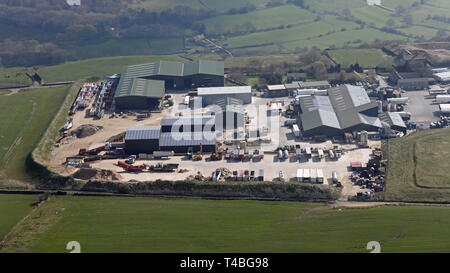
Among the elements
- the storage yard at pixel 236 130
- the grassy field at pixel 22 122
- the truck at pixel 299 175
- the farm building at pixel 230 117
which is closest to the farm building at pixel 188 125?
the storage yard at pixel 236 130

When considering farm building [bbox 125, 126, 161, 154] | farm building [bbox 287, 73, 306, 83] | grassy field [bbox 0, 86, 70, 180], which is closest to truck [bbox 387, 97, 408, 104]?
farm building [bbox 287, 73, 306, 83]

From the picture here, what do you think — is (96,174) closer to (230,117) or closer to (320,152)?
(230,117)

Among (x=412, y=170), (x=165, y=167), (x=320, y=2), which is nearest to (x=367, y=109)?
(x=412, y=170)

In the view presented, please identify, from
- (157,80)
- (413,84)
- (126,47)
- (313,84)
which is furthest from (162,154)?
(126,47)

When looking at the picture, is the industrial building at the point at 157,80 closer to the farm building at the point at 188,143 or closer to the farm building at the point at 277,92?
the farm building at the point at 277,92

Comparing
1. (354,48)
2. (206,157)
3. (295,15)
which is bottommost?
(206,157)

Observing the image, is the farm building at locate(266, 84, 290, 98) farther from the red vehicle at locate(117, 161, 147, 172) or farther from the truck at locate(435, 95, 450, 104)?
the red vehicle at locate(117, 161, 147, 172)

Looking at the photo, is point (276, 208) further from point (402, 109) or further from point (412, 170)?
point (402, 109)

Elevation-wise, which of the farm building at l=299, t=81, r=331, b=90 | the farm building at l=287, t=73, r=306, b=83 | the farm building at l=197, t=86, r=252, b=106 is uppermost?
the farm building at l=287, t=73, r=306, b=83
